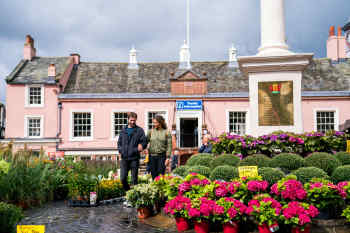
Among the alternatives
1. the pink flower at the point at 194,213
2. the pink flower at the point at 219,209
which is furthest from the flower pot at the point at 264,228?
the pink flower at the point at 194,213

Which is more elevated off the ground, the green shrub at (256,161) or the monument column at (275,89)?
the monument column at (275,89)

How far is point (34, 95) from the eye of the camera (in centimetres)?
2420

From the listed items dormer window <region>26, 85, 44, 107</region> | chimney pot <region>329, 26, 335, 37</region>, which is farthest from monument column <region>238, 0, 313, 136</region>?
chimney pot <region>329, 26, 335, 37</region>

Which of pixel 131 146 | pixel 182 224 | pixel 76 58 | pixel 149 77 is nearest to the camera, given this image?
pixel 182 224

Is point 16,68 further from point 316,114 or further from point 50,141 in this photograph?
point 316,114

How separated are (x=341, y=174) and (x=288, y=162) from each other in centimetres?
100

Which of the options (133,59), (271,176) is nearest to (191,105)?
(133,59)

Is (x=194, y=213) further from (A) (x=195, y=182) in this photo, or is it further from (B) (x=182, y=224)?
(A) (x=195, y=182)

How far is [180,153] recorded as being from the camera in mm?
21719

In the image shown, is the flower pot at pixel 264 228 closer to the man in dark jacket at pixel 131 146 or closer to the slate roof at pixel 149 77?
the man in dark jacket at pixel 131 146

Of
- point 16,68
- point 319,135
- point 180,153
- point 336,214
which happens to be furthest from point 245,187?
point 16,68

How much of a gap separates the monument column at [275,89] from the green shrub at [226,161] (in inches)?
52.6

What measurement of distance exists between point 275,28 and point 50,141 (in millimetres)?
18913

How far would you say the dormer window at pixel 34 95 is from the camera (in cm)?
2406
